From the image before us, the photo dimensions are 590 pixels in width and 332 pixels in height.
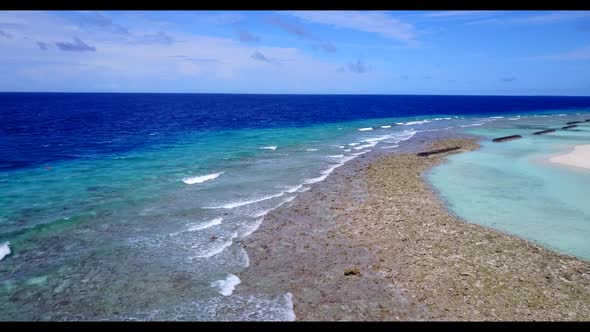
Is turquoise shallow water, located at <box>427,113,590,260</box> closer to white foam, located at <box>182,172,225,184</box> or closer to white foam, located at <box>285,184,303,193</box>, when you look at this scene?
white foam, located at <box>285,184,303,193</box>

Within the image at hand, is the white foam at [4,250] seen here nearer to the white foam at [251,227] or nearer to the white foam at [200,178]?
the white foam at [251,227]

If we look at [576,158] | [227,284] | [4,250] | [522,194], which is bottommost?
[227,284]

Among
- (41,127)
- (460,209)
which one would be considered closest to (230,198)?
(460,209)

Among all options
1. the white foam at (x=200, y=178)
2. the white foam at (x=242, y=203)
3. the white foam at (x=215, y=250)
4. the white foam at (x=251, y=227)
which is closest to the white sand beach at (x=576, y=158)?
the white foam at (x=242, y=203)

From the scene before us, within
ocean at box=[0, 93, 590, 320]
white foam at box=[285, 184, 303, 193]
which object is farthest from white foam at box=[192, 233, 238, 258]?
white foam at box=[285, 184, 303, 193]

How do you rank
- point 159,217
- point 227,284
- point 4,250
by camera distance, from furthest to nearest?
point 159,217
point 4,250
point 227,284

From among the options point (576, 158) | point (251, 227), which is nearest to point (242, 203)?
point (251, 227)

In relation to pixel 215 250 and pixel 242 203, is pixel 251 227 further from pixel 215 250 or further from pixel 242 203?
pixel 242 203
